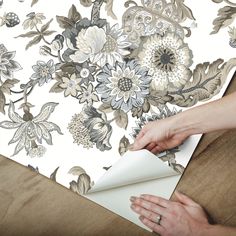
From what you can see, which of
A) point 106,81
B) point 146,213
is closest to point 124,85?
point 106,81

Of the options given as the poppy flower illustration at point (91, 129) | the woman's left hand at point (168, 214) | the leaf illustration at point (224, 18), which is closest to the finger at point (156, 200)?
the woman's left hand at point (168, 214)

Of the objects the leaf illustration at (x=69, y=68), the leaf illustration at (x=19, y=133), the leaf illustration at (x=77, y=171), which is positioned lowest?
the leaf illustration at (x=77, y=171)

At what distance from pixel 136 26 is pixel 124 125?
0.21 m

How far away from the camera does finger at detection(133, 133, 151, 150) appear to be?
0.84m

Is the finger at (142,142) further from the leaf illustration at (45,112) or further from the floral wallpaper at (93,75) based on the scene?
the leaf illustration at (45,112)

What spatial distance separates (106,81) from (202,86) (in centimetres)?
19

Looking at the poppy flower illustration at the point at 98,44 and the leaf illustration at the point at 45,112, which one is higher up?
the poppy flower illustration at the point at 98,44

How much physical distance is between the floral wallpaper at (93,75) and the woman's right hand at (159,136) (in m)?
0.02

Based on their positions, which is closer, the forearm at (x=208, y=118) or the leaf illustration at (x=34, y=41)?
the forearm at (x=208, y=118)

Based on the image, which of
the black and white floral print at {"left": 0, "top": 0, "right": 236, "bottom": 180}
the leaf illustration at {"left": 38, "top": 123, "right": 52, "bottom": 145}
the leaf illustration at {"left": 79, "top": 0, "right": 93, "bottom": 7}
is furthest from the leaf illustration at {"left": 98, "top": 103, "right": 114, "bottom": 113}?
the leaf illustration at {"left": 79, "top": 0, "right": 93, "bottom": 7}

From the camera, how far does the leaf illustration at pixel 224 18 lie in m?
0.89

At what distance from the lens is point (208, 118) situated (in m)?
0.81

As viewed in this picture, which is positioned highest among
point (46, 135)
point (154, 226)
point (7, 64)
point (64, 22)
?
point (64, 22)

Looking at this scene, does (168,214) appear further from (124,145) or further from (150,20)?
(150,20)
